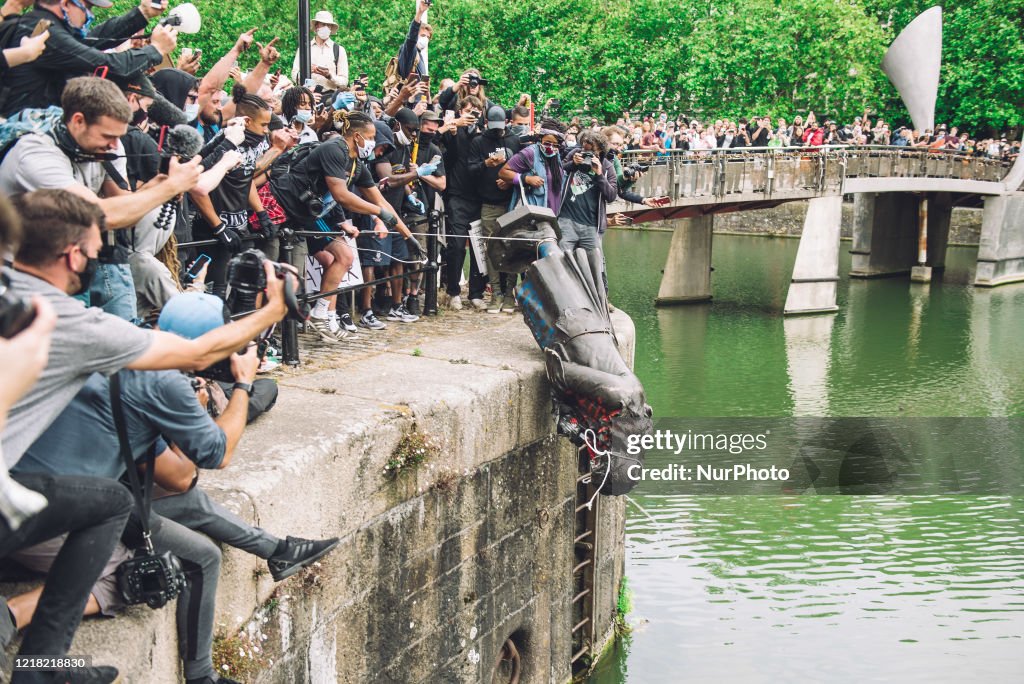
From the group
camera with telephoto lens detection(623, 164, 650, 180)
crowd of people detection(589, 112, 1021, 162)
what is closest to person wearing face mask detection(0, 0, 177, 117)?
camera with telephoto lens detection(623, 164, 650, 180)

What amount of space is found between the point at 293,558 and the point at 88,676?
111 cm

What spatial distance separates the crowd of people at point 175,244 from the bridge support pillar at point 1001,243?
2505cm

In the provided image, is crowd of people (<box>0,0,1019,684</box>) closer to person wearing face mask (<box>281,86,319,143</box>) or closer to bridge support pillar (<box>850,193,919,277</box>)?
person wearing face mask (<box>281,86,319,143</box>)

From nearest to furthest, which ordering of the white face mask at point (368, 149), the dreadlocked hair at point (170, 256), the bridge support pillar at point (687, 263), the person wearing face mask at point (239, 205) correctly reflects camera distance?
the dreadlocked hair at point (170, 256)
the person wearing face mask at point (239, 205)
the white face mask at point (368, 149)
the bridge support pillar at point (687, 263)

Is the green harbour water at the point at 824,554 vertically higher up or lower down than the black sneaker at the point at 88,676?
lower down

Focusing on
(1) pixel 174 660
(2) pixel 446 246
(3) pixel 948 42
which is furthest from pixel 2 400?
(3) pixel 948 42

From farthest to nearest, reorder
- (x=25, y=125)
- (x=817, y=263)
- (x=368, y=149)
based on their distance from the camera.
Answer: (x=817, y=263), (x=368, y=149), (x=25, y=125)

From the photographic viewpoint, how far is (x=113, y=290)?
16.9 feet

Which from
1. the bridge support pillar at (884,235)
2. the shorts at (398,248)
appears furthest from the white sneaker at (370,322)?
the bridge support pillar at (884,235)

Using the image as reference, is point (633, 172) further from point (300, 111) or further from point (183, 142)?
point (183, 142)

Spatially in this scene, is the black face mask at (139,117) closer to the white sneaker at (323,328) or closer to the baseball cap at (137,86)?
the baseball cap at (137,86)

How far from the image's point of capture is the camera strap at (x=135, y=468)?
3.79 metres

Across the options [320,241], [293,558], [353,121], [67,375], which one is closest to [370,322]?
[320,241]

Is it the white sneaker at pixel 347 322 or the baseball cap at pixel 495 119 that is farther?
the baseball cap at pixel 495 119
